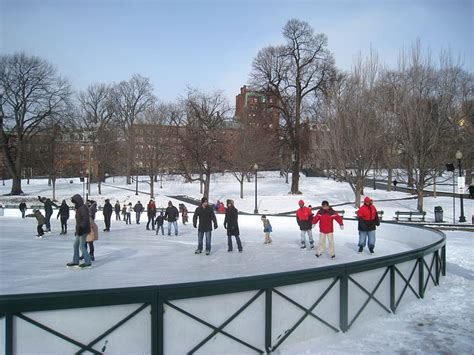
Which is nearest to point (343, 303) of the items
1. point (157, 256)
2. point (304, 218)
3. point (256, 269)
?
point (256, 269)

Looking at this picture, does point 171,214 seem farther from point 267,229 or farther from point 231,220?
point 231,220

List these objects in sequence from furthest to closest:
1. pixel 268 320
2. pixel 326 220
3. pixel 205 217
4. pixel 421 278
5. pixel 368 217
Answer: pixel 205 217 → pixel 368 217 → pixel 326 220 → pixel 421 278 → pixel 268 320

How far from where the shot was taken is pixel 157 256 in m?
13.4

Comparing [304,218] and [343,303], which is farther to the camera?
[304,218]

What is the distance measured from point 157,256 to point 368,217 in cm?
675

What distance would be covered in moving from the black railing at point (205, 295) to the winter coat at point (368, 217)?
581 centimetres

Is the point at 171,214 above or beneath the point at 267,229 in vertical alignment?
above

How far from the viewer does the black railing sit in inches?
153

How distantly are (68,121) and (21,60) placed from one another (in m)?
7.58

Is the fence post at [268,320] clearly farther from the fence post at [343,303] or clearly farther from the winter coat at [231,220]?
the winter coat at [231,220]

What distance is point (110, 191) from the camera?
158 feet

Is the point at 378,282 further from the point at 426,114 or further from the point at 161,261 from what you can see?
the point at 426,114

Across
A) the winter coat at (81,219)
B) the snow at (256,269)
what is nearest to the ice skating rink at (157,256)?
the snow at (256,269)

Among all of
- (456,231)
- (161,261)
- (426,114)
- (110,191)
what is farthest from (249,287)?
(110,191)
